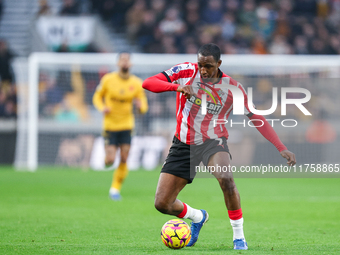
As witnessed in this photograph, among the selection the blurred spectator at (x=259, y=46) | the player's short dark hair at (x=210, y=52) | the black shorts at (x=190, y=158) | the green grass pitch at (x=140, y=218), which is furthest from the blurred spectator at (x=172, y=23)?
the player's short dark hair at (x=210, y=52)

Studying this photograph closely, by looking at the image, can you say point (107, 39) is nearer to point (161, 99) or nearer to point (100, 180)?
point (161, 99)

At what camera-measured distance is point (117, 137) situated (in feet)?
33.1

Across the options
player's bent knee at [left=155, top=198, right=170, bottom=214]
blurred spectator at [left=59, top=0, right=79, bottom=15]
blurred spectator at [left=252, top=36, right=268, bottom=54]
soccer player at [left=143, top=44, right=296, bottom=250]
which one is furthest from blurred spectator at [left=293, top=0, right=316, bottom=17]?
player's bent knee at [left=155, top=198, right=170, bottom=214]

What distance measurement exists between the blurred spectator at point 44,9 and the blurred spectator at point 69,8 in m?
0.52

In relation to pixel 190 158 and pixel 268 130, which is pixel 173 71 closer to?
pixel 190 158

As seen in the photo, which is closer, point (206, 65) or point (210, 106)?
point (206, 65)

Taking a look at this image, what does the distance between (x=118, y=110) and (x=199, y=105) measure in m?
4.92

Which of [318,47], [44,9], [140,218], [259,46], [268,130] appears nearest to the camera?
[268,130]

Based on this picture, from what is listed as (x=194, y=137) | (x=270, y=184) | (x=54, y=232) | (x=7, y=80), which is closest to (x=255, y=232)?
(x=194, y=137)

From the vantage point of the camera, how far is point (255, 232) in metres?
6.30

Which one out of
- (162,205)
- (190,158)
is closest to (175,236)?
(162,205)

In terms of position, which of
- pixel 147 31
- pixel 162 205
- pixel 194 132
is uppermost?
pixel 147 31

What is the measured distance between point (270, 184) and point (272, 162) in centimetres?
231

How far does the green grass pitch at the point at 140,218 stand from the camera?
17.2 feet
